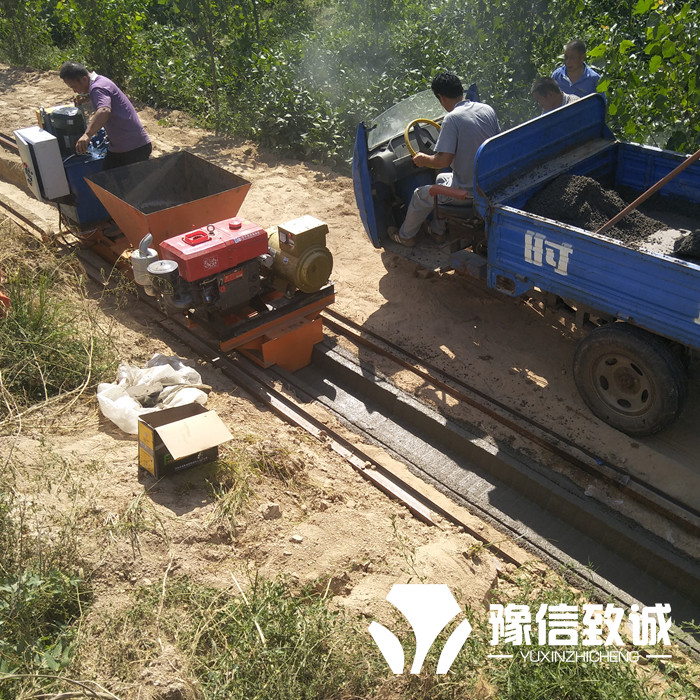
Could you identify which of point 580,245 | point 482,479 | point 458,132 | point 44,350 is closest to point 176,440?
point 44,350

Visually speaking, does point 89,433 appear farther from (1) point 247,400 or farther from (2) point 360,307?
(2) point 360,307

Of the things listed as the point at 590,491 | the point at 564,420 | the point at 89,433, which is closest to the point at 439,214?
the point at 564,420

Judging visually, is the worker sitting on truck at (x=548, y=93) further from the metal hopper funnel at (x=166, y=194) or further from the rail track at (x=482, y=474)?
the metal hopper funnel at (x=166, y=194)

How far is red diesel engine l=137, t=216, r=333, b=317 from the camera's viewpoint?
236 inches

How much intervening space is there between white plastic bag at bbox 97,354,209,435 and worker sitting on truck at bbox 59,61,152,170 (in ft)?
9.99

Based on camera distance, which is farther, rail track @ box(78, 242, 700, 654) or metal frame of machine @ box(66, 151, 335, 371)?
metal frame of machine @ box(66, 151, 335, 371)

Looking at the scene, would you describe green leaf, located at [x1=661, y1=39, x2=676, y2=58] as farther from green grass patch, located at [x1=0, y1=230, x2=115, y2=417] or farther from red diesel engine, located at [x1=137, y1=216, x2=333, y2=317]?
green grass patch, located at [x1=0, y1=230, x2=115, y2=417]

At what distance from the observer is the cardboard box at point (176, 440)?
15.5ft

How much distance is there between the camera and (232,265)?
6.20 metres

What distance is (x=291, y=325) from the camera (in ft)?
22.0

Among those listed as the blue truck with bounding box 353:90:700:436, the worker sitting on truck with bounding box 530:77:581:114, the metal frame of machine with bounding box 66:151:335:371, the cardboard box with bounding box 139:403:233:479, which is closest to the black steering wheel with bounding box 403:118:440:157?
the blue truck with bounding box 353:90:700:436

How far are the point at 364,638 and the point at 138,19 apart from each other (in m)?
13.5

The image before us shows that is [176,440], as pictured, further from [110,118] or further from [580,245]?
[110,118]

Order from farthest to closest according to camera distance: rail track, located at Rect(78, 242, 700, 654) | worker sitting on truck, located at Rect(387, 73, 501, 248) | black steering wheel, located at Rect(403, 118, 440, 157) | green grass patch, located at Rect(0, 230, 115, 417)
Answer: black steering wheel, located at Rect(403, 118, 440, 157) < worker sitting on truck, located at Rect(387, 73, 501, 248) < green grass patch, located at Rect(0, 230, 115, 417) < rail track, located at Rect(78, 242, 700, 654)
